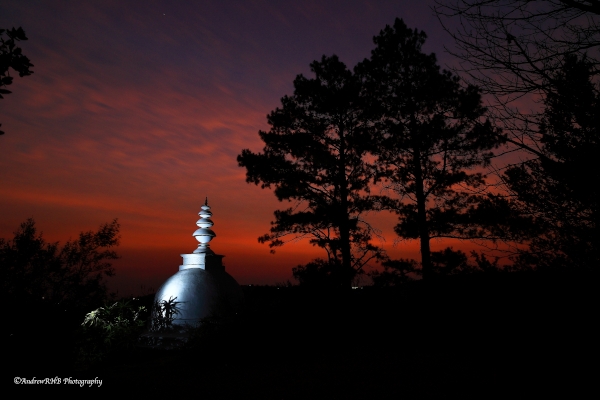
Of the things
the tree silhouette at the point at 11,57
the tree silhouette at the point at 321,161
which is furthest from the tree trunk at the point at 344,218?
the tree silhouette at the point at 11,57

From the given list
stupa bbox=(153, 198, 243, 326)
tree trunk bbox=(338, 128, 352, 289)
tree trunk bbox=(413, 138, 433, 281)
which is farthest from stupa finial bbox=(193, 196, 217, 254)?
tree trunk bbox=(413, 138, 433, 281)

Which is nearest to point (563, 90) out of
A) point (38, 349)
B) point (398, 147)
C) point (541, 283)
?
point (541, 283)

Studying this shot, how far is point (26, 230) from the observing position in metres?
14.2

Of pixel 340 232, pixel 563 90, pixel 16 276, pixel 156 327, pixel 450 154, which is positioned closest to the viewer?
pixel 563 90

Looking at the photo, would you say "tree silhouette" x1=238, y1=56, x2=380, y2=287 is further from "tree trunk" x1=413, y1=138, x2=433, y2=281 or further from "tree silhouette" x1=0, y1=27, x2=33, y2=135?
"tree silhouette" x1=0, y1=27, x2=33, y2=135

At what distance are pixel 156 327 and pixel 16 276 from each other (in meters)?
5.44

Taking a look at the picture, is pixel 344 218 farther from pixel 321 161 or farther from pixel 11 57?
pixel 11 57

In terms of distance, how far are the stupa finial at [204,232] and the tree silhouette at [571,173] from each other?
28.9ft

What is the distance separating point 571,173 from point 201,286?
32.3 feet

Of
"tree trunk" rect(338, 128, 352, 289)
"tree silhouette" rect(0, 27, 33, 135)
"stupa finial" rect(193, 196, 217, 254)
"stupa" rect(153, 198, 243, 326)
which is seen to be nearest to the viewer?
"tree silhouette" rect(0, 27, 33, 135)

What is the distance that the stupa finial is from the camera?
13.0m

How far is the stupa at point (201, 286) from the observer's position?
11789 mm

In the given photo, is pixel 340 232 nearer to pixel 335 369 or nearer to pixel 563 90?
pixel 335 369

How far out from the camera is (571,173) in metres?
6.07
